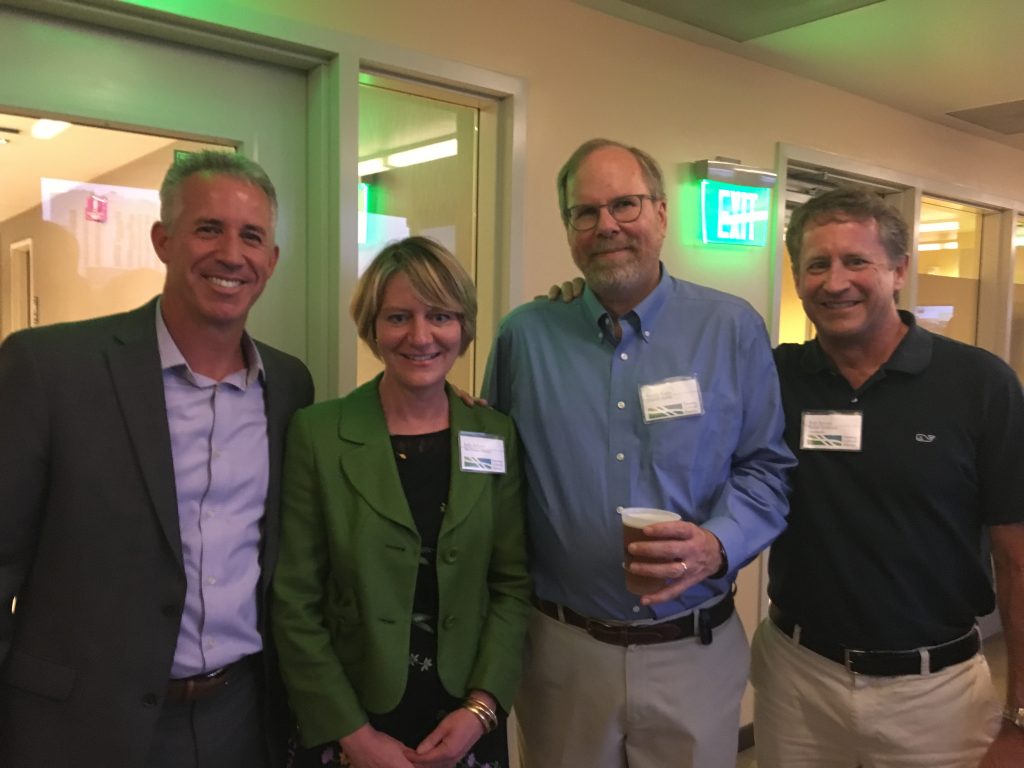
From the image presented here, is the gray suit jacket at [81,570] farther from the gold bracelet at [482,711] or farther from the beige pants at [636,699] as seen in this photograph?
the beige pants at [636,699]

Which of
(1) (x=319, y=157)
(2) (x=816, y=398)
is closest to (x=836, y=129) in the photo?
(2) (x=816, y=398)

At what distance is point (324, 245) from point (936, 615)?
1825 mm

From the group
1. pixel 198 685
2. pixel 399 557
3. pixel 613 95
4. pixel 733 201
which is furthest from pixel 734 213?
pixel 198 685

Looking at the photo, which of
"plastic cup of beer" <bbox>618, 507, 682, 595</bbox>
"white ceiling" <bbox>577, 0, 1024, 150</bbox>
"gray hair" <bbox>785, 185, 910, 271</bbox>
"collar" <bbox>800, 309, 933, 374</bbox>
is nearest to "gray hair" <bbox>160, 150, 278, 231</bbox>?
"plastic cup of beer" <bbox>618, 507, 682, 595</bbox>

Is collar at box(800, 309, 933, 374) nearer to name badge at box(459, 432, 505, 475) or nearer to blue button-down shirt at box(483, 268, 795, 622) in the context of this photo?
blue button-down shirt at box(483, 268, 795, 622)

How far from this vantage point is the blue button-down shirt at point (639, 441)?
1713 mm

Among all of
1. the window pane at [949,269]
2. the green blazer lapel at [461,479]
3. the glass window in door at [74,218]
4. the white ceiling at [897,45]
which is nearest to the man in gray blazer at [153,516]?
the green blazer lapel at [461,479]

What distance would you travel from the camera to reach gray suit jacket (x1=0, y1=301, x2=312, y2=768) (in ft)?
4.51

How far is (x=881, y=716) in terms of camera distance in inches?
71.2

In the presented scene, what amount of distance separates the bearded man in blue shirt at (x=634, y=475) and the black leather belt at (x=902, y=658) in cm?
23

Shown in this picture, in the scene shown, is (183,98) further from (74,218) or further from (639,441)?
(639,441)

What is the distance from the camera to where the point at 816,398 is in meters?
1.92

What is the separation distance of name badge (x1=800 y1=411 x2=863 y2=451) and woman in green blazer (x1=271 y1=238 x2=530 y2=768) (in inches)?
29.8

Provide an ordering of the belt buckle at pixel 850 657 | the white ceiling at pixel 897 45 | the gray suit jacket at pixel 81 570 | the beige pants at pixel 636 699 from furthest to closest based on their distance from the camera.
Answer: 1. the white ceiling at pixel 897 45
2. the belt buckle at pixel 850 657
3. the beige pants at pixel 636 699
4. the gray suit jacket at pixel 81 570
